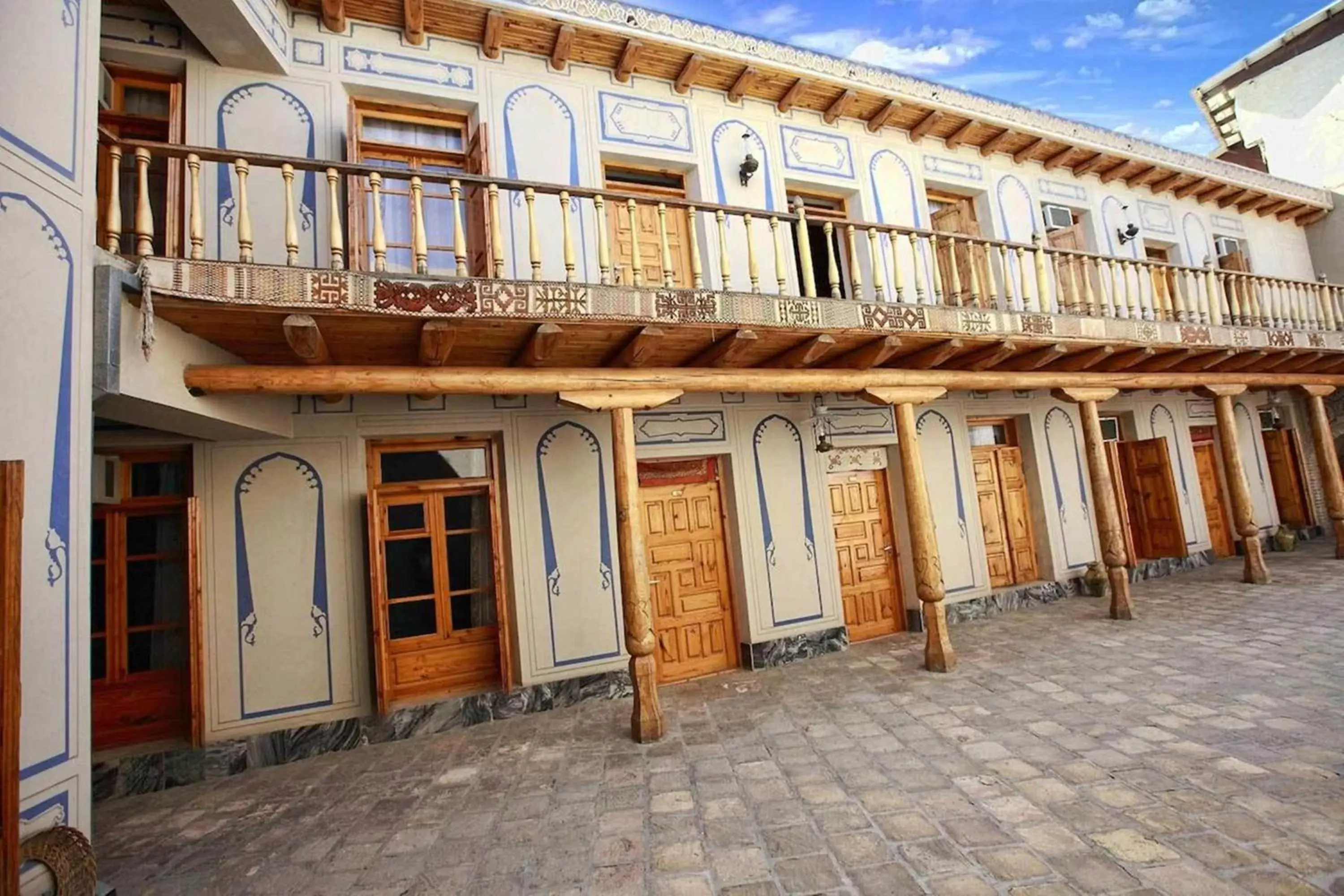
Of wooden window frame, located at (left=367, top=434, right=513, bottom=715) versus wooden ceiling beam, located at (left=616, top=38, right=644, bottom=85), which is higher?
wooden ceiling beam, located at (left=616, top=38, right=644, bottom=85)

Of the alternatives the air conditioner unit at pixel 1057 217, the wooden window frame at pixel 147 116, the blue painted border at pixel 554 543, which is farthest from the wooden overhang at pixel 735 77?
the blue painted border at pixel 554 543

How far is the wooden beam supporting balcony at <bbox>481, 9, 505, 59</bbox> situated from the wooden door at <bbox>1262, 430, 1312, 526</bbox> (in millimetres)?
13704

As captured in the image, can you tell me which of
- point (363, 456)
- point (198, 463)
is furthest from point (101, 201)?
point (363, 456)

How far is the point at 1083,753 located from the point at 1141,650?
8.53 feet

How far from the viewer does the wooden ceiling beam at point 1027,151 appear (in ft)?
27.6

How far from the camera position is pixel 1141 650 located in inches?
218

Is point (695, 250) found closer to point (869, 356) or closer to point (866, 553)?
point (869, 356)

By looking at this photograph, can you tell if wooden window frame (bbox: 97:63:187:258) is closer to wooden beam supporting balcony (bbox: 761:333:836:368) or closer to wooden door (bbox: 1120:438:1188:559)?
wooden beam supporting balcony (bbox: 761:333:836:368)

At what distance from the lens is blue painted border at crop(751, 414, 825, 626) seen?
6.48 meters

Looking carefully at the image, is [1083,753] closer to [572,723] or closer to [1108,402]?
[572,723]

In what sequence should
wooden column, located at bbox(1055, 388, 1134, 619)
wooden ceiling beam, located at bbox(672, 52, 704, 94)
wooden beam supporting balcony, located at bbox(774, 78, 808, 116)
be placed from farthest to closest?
wooden beam supporting balcony, located at bbox(774, 78, 808, 116)
wooden column, located at bbox(1055, 388, 1134, 619)
wooden ceiling beam, located at bbox(672, 52, 704, 94)

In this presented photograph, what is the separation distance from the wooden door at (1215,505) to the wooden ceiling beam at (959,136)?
6.58 meters

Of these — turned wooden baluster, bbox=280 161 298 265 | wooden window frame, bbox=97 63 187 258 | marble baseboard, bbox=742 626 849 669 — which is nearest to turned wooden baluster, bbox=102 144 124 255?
turned wooden baluster, bbox=280 161 298 265

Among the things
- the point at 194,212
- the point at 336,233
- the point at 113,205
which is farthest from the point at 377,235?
the point at 113,205
